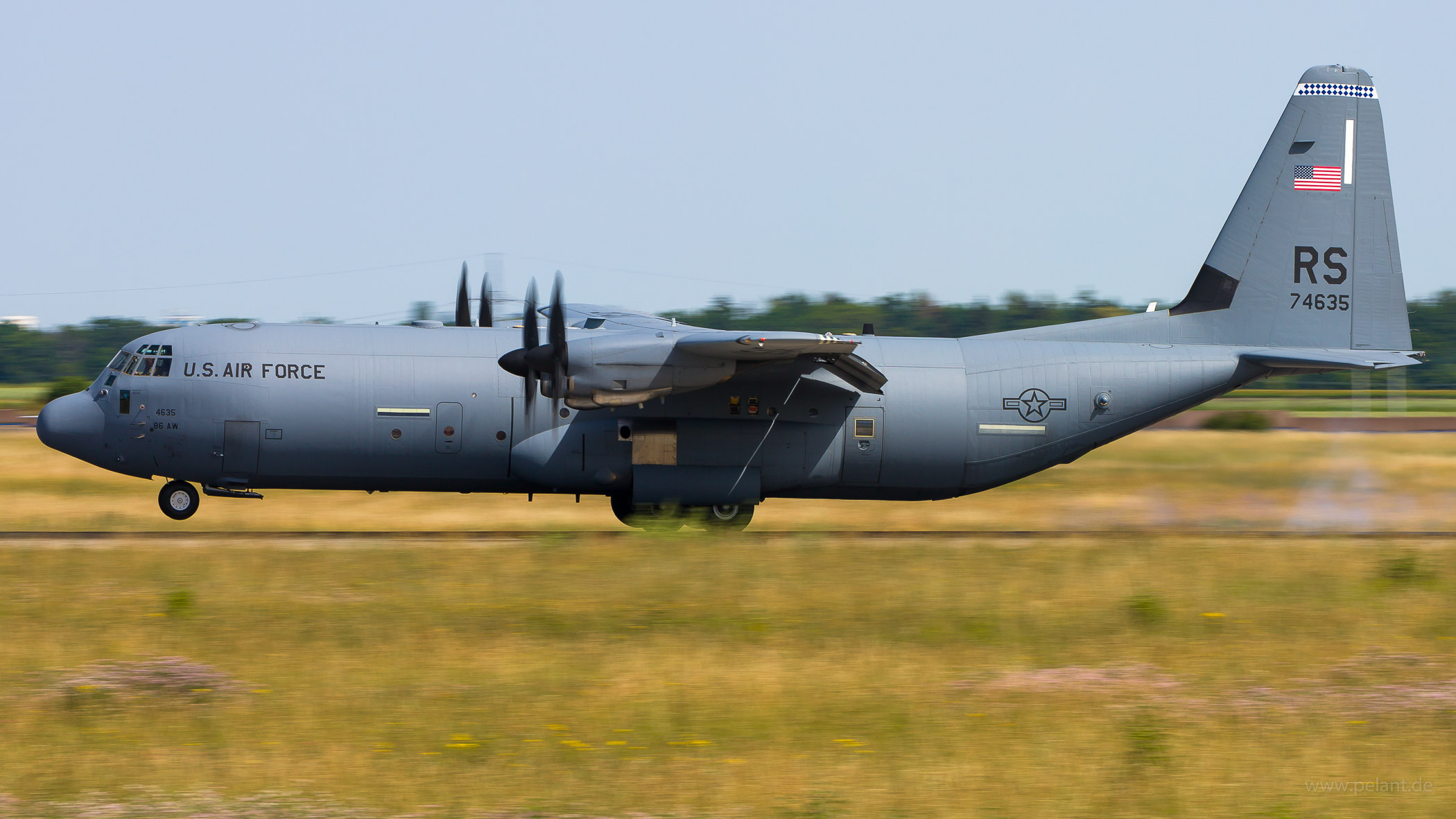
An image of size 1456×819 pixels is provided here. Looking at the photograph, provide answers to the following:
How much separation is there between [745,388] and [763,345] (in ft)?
5.94

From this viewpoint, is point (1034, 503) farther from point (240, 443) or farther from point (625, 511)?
point (240, 443)

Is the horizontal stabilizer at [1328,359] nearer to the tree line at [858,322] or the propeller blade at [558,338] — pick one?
the propeller blade at [558,338]

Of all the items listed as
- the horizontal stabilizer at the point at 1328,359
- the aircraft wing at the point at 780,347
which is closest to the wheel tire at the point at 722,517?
the aircraft wing at the point at 780,347

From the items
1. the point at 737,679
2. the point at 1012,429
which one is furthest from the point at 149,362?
the point at 1012,429

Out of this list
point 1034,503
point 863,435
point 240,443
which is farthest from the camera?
point 1034,503

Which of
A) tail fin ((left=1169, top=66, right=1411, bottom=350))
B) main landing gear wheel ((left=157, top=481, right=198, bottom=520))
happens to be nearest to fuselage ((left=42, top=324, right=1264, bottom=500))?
main landing gear wheel ((left=157, top=481, right=198, bottom=520))

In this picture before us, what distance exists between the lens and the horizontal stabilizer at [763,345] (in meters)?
16.5

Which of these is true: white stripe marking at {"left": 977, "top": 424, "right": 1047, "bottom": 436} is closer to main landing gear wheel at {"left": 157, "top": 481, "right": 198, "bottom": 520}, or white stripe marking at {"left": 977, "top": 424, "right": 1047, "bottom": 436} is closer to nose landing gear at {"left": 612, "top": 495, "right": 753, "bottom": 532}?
nose landing gear at {"left": 612, "top": 495, "right": 753, "bottom": 532}

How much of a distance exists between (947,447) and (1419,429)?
118ft

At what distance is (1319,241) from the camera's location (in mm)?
20406

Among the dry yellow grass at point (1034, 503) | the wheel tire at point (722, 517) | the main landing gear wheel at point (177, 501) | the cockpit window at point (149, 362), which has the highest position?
the cockpit window at point (149, 362)

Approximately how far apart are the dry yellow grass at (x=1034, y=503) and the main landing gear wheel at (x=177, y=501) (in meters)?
0.59

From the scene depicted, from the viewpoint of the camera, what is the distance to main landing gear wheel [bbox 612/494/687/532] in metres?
18.3

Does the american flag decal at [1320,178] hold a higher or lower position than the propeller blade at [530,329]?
higher
